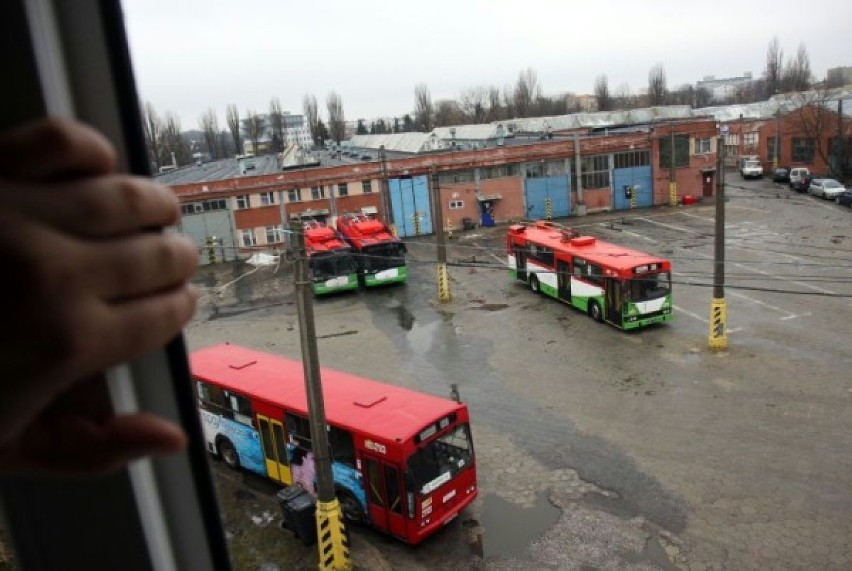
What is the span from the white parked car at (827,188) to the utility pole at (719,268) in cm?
2225

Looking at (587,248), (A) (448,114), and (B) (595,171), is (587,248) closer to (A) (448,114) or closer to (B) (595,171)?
(B) (595,171)

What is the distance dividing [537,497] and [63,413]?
931cm

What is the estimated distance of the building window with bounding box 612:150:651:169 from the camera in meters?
33.5

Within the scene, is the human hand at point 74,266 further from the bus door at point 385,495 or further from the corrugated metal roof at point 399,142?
the corrugated metal roof at point 399,142

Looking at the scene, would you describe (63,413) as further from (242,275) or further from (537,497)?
(242,275)

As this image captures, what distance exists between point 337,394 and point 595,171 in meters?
26.2

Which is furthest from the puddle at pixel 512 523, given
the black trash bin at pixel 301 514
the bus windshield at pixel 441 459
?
the black trash bin at pixel 301 514

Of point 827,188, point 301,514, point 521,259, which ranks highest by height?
point 521,259

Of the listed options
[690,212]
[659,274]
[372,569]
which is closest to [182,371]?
[372,569]

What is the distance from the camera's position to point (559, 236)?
19.6m

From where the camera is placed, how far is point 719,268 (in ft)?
44.9

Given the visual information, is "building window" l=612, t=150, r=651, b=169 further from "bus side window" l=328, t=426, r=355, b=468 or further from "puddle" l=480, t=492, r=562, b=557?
"bus side window" l=328, t=426, r=355, b=468

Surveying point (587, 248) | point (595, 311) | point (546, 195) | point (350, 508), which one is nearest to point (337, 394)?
point (350, 508)

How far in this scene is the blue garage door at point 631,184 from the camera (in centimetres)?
3366
